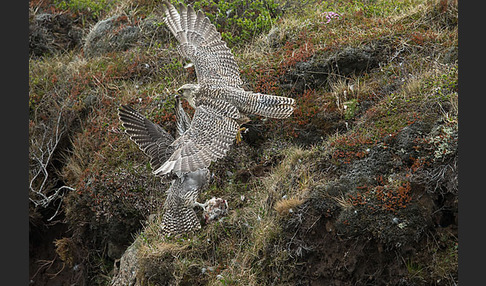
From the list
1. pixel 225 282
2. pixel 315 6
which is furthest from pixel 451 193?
pixel 315 6

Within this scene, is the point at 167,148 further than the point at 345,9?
No

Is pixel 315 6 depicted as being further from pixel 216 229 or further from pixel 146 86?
pixel 216 229

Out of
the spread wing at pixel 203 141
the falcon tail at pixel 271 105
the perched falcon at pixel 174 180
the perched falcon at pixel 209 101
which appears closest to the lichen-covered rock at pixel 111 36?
the perched falcon at pixel 209 101

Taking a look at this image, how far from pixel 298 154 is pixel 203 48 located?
2474 mm

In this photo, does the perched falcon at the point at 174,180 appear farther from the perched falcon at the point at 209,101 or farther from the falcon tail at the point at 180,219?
the perched falcon at the point at 209,101

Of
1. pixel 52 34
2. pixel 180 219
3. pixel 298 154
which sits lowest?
pixel 180 219

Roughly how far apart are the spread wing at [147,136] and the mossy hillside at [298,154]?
0.75 meters

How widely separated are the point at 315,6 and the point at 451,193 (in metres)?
5.71

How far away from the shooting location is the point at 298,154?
7.36 meters

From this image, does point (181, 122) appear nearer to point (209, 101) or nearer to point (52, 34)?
point (209, 101)

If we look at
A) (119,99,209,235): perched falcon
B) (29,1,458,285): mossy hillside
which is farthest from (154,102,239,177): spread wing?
(29,1,458,285): mossy hillside

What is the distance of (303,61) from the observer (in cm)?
881

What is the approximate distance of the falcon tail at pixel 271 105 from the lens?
298 inches

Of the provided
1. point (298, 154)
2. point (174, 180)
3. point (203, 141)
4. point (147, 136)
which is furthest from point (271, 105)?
point (147, 136)
